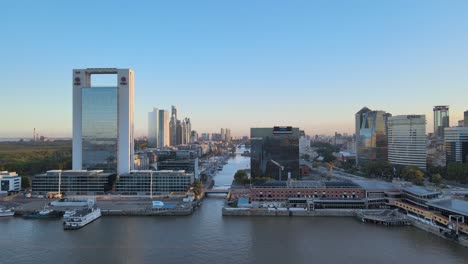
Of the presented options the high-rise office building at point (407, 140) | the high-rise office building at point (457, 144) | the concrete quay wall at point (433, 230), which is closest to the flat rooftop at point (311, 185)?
the concrete quay wall at point (433, 230)

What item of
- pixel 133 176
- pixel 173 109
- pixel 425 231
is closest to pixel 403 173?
pixel 425 231

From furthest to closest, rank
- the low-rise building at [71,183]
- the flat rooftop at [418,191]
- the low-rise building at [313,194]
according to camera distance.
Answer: the low-rise building at [71,183], the low-rise building at [313,194], the flat rooftop at [418,191]

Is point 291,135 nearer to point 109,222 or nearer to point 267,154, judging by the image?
point 267,154

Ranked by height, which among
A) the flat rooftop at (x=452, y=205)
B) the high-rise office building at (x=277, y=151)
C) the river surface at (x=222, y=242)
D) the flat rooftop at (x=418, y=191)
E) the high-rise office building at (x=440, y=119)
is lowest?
the river surface at (x=222, y=242)

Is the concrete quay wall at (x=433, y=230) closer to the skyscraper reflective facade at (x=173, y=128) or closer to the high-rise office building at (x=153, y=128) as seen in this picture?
the high-rise office building at (x=153, y=128)

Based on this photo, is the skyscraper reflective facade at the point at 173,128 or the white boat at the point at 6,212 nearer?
the white boat at the point at 6,212

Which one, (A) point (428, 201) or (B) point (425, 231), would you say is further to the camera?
(A) point (428, 201)
